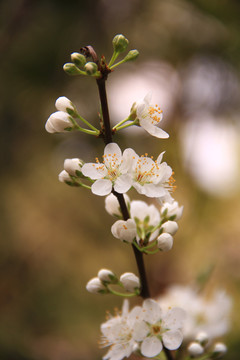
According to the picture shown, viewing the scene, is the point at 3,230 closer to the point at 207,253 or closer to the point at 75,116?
the point at 207,253

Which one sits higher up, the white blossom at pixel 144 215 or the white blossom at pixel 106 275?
the white blossom at pixel 144 215

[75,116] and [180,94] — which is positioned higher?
[180,94]

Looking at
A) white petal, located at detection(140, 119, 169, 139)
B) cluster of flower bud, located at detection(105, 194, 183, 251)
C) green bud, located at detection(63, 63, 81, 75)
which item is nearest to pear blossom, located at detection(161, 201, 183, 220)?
cluster of flower bud, located at detection(105, 194, 183, 251)

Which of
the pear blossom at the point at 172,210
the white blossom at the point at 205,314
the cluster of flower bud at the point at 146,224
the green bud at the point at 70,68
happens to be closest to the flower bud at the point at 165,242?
the cluster of flower bud at the point at 146,224

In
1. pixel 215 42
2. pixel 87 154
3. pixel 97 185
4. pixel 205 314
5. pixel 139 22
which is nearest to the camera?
pixel 97 185

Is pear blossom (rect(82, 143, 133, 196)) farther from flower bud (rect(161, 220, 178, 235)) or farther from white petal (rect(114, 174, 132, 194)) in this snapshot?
flower bud (rect(161, 220, 178, 235))

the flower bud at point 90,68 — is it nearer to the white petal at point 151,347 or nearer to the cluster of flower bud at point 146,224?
the cluster of flower bud at point 146,224

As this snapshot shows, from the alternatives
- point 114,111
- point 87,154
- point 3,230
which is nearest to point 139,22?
point 114,111
